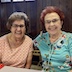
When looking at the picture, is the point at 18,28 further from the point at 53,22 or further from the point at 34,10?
the point at 34,10

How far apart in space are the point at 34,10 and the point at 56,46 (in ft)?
4.74

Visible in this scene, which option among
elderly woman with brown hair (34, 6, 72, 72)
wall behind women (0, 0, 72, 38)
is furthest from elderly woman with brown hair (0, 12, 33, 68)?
wall behind women (0, 0, 72, 38)

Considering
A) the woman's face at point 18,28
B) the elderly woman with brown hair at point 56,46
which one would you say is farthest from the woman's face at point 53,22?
the woman's face at point 18,28

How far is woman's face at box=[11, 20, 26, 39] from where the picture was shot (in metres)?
1.91

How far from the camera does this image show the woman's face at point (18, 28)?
75.4 inches

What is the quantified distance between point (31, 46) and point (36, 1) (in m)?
1.20

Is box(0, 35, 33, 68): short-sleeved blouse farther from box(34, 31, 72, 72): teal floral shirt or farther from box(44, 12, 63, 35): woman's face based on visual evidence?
box(44, 12, 63, 35): woman's face

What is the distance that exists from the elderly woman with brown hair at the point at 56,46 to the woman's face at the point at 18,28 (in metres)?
0.29

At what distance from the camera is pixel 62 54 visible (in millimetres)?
1652

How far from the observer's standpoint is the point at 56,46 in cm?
171

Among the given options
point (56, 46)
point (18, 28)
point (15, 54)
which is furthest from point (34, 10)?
point (56, 46)

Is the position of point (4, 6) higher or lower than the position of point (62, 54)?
higher

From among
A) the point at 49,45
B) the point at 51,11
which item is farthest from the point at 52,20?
the point at 49,45

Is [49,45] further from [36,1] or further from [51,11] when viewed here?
[36,1]
